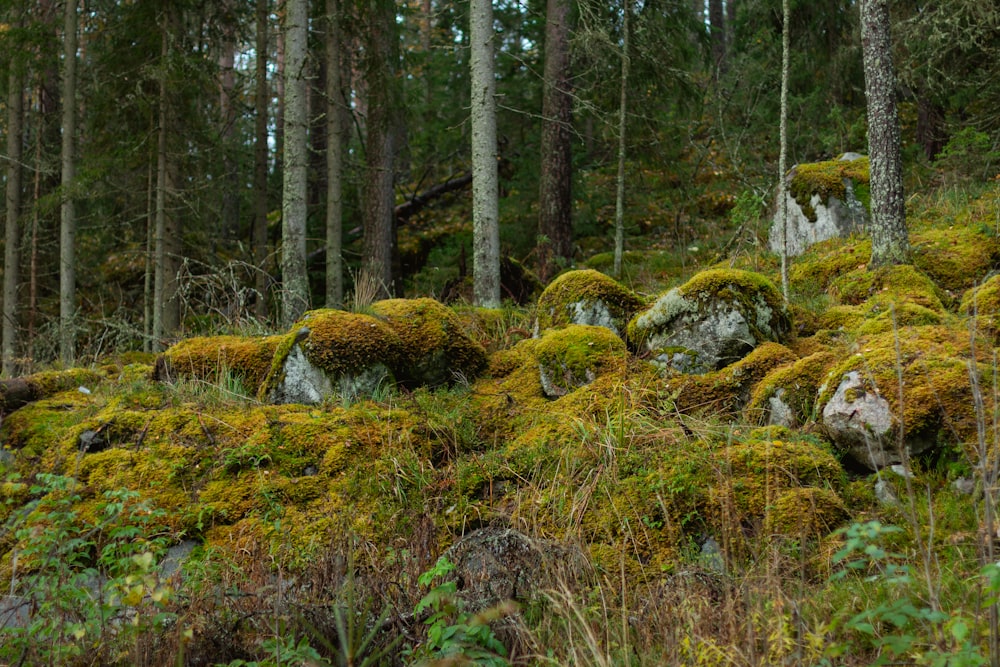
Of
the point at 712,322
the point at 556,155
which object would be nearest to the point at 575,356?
the point at 712,322

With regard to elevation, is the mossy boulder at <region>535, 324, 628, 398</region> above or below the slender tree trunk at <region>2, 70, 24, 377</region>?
below

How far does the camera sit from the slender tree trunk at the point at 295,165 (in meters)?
9.11

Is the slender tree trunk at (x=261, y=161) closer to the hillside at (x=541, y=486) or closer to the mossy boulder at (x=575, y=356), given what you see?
the hillside at (x=541, y=486)

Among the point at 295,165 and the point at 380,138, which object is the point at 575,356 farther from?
the point at 380,138

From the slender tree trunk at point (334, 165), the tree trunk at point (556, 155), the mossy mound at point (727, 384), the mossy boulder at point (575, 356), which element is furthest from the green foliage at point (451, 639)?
the slender tree trunk at point (334, 165)

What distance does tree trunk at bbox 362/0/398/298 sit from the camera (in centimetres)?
1234

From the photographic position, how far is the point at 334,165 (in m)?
12.1

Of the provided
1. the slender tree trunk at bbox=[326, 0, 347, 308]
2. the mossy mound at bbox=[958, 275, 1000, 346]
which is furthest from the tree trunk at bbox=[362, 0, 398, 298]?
the mossy mound at bbox=[958, 275, 1000, 346]

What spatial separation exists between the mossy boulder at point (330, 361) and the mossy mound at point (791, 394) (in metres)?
2.86

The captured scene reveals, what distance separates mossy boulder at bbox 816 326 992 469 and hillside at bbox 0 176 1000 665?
0.06 ft

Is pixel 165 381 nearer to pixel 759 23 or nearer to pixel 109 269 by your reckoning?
pixel 109 269

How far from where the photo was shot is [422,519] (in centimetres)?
396

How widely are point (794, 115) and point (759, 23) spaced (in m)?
1.99

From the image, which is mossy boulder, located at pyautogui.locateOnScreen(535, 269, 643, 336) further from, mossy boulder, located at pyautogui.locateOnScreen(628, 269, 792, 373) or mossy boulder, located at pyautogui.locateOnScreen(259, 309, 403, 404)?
mossy boulder, located at pyautogui.locateOnScreen(259, 309, 403, 404)
